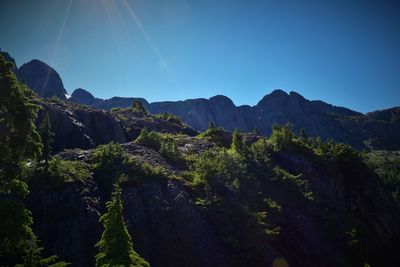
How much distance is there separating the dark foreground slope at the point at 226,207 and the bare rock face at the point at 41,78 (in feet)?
515

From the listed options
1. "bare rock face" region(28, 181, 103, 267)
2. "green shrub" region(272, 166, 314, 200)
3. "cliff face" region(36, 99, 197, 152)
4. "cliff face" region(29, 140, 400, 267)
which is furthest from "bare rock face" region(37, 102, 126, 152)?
"green shrub" region(272, 166, 314, 200)

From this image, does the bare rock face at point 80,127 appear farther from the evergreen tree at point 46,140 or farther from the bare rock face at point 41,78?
the bare rock face at point 41,78

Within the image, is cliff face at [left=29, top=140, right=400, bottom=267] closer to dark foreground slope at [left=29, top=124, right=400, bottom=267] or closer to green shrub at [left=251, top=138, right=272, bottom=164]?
dark foreground slope at [left=29, top=124, right=400, bottom=267]

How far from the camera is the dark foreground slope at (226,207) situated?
30169 millimetres

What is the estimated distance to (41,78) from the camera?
19300cm

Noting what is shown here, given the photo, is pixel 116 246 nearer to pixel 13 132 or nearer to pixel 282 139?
pixel 13 132

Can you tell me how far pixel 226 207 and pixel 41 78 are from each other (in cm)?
18565

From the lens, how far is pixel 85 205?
3116cm

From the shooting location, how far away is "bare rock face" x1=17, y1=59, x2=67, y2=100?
624 feet

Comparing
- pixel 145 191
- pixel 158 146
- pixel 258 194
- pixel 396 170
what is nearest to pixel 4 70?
pixel 145 191

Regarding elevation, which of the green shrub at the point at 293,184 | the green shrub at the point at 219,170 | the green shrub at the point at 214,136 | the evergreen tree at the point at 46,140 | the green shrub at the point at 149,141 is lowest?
the green shrub at the point at 293,184

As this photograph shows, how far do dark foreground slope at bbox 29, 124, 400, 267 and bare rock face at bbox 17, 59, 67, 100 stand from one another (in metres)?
157

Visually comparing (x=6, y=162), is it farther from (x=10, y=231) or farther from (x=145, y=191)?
(x=145, y=191)

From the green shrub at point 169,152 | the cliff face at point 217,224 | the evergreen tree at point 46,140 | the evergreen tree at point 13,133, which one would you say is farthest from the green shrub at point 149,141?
the evergreen tree at point 13,133
